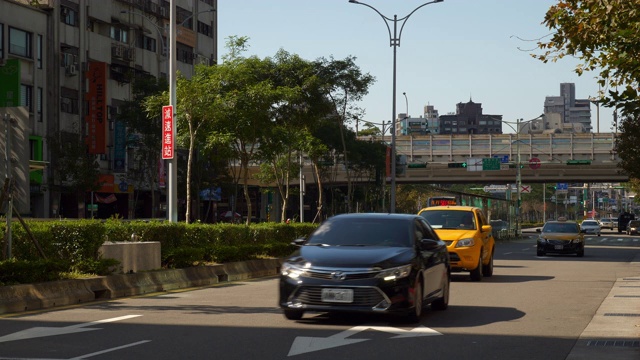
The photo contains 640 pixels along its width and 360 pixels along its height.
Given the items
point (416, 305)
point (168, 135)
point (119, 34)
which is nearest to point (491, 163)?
point (119, 34)

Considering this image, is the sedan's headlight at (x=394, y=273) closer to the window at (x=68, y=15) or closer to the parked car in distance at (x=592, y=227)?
the window at (x=68, y=15)

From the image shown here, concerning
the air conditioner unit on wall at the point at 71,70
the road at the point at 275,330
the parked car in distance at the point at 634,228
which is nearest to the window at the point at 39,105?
the air conditioner unit on wall at the point at 71,70

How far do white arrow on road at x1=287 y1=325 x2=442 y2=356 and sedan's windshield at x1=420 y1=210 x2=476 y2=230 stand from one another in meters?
11.7

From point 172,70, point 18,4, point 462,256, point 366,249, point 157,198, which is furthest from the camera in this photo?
point 157,198

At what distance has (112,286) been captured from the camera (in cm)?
1900

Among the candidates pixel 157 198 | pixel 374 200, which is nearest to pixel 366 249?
pixel 157 198

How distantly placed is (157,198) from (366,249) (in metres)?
59.9

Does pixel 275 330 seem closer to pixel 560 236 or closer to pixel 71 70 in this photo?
pixel 560 236

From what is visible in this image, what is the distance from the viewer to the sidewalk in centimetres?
1160

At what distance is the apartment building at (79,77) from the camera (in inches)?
2265

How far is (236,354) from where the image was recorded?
1109 cm

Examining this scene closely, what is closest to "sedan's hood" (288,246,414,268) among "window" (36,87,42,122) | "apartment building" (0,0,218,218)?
"apartment building" (0,0,218,218)

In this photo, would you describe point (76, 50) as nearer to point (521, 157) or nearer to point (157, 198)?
point (157, 198)

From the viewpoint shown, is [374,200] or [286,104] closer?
[286,104]
